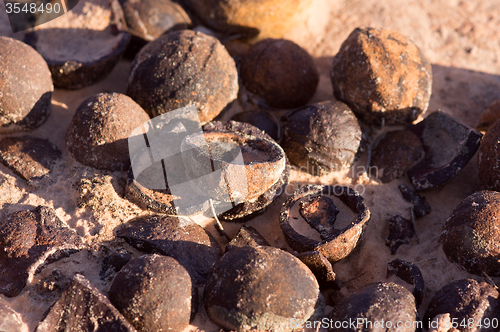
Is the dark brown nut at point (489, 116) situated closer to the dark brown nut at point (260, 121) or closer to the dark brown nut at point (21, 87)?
the dark brown nut at point (260, 121)

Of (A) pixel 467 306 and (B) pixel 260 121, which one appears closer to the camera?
(A) pixel 467 306

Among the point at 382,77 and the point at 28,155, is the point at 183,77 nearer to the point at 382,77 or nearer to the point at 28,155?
the point at 28,155

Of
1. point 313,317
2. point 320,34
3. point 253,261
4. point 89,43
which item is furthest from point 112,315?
point 320,34

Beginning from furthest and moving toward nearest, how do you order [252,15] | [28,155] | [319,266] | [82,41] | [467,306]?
1. [252,15]
2. [82,41]
3. [28,155]
4. [319,266]
5. [467,306]

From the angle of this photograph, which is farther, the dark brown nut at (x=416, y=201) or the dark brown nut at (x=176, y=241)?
the dark brown nut at (x=416, y=201)

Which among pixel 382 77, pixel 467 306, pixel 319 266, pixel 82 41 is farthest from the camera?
pixel 82 41

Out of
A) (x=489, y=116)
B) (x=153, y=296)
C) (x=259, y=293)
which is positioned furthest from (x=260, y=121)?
(x=489, y=116)

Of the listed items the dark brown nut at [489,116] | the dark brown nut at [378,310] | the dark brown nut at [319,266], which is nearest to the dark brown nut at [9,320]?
the dark brown nut at [319,266]
